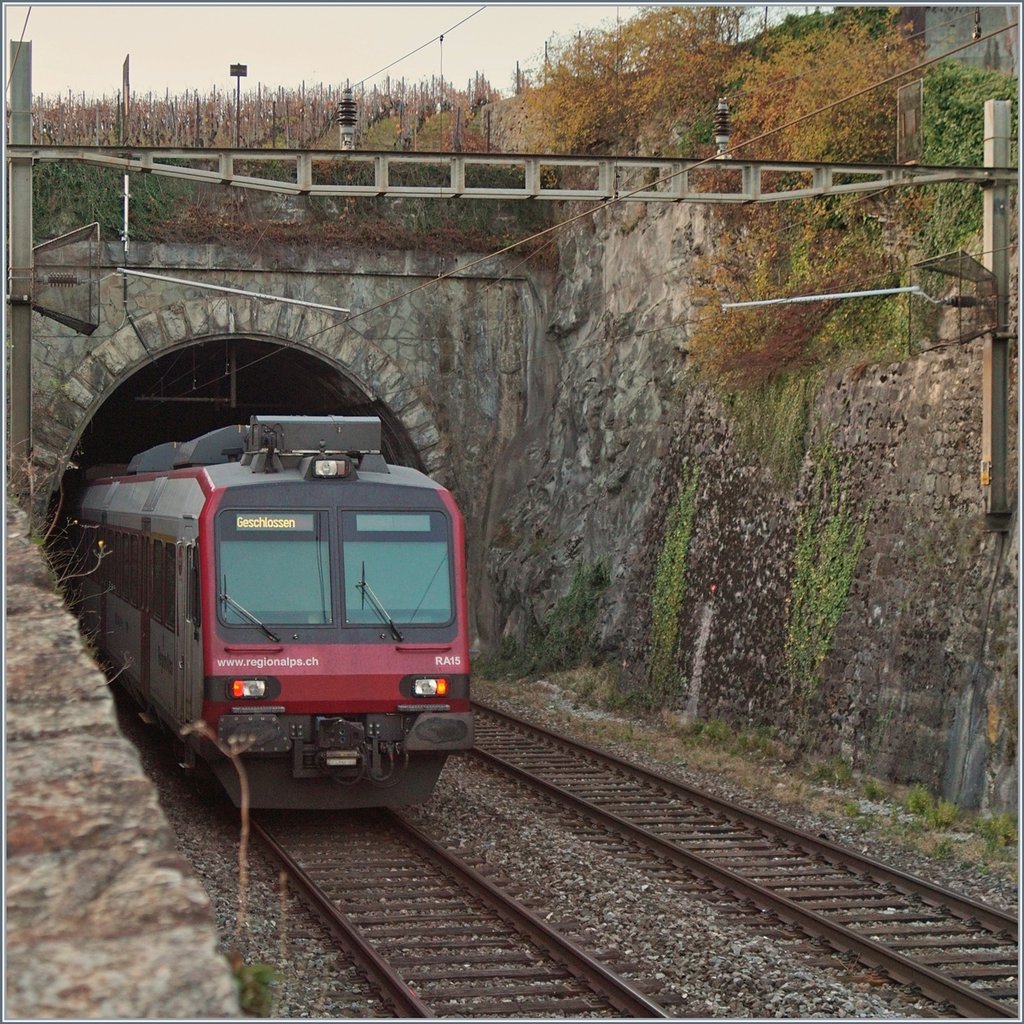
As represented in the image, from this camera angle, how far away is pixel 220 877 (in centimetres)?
1066

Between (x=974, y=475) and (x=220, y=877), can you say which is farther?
(x=974, y=475)

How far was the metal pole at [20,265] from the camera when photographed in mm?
14094

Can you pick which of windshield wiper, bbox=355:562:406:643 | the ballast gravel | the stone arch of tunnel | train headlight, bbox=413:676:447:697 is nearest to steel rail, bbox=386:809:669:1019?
the ballast gravel

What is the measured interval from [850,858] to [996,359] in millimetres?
4674

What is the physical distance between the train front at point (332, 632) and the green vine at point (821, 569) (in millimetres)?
4772

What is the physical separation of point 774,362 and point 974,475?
14.6 ft

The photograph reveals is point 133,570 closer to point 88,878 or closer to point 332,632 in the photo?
point 332,632

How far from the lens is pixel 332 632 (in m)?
11.4

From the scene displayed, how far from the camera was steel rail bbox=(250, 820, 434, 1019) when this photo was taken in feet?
25.2

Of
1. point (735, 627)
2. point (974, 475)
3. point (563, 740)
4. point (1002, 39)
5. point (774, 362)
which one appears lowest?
point (563, 740)

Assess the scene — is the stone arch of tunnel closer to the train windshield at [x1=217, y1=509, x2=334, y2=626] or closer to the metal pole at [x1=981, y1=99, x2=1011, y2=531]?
the train windshield at [x1=217, y1=509, x2=334, y2=626]

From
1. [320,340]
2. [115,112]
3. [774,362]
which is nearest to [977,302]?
[774,362]

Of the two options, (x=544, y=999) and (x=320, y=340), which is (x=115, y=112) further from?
(x=544, y=999)

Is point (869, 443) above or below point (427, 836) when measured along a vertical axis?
above
